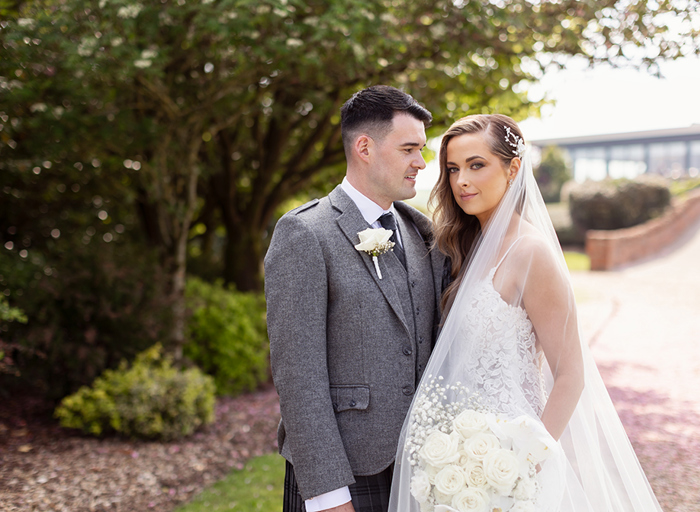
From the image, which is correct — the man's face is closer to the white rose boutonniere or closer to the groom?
the groom

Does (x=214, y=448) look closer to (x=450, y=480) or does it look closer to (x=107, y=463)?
(x=107, y=463)

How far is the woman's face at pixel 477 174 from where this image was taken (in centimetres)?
235

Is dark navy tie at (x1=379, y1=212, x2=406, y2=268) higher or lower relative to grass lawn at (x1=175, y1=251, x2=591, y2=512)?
higher

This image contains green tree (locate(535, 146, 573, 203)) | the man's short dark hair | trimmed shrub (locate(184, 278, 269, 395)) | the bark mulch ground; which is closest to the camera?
the man's short dark hair

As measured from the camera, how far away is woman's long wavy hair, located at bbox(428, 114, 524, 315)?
236 centimetres

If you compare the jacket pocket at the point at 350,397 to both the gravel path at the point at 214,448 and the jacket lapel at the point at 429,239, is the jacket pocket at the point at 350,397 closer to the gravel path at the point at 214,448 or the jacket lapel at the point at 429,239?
the jacket lapel at the point at 429,239

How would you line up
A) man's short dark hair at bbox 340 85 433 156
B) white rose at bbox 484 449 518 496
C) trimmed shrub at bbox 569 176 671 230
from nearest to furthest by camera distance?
white rose at bbox 484 449 518 496, man's short dark hair at bbox 340 85 433 156, trimmed shrub at bbox 569 176 671 230

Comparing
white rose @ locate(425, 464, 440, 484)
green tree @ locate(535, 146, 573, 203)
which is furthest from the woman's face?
green tree @ locate(535, 146, 573, 203)

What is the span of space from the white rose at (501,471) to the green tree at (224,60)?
11.9 ft

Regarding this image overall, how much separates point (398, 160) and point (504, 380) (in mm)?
996

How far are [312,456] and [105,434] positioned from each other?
4.12m

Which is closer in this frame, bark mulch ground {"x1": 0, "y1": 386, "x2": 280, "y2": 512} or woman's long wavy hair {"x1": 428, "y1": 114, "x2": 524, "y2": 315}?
woman's long wavy hair {"x1": 428, "y1": 114, "x2": 524, "y2": 315}

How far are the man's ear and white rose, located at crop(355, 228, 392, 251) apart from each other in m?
0.33

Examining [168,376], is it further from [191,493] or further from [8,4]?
[8,4]
